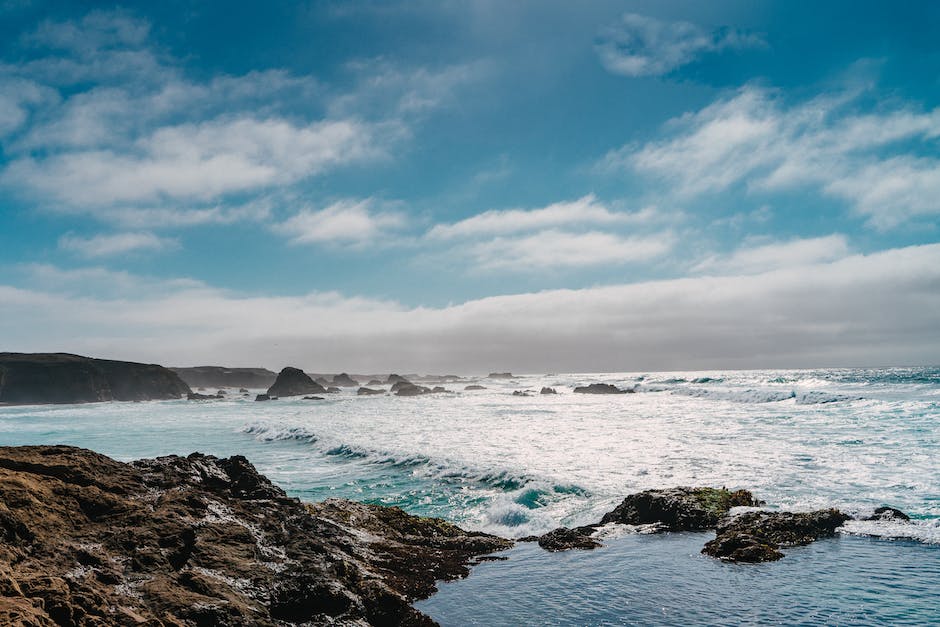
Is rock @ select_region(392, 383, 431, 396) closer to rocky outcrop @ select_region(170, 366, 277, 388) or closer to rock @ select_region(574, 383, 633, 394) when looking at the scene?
rock @ select_region(574, 383, 633, 394)

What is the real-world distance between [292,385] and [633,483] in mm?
100559

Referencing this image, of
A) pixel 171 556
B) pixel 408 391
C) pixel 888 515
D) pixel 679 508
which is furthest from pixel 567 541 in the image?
pixel 408 391

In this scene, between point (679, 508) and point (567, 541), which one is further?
point (679, 508)

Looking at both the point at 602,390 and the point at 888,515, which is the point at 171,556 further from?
the point at 602,390

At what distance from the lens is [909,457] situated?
65.5 feet

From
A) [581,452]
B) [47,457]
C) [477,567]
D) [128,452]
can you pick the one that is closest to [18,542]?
[47,457]

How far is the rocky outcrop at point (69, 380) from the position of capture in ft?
303

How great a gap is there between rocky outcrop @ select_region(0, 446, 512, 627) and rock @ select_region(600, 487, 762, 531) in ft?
18.9

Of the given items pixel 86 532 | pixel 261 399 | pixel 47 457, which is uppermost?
pixel 47 457

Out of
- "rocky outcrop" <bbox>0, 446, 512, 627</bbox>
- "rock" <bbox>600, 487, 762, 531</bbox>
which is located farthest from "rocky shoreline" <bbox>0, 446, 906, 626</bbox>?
"rock" <bbox>600, 487, 762, 531</bbox>

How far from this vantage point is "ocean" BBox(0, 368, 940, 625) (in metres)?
8.02

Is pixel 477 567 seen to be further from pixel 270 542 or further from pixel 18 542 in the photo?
pixel 18 542

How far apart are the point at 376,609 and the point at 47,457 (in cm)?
530

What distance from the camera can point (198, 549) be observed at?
22.4ft
